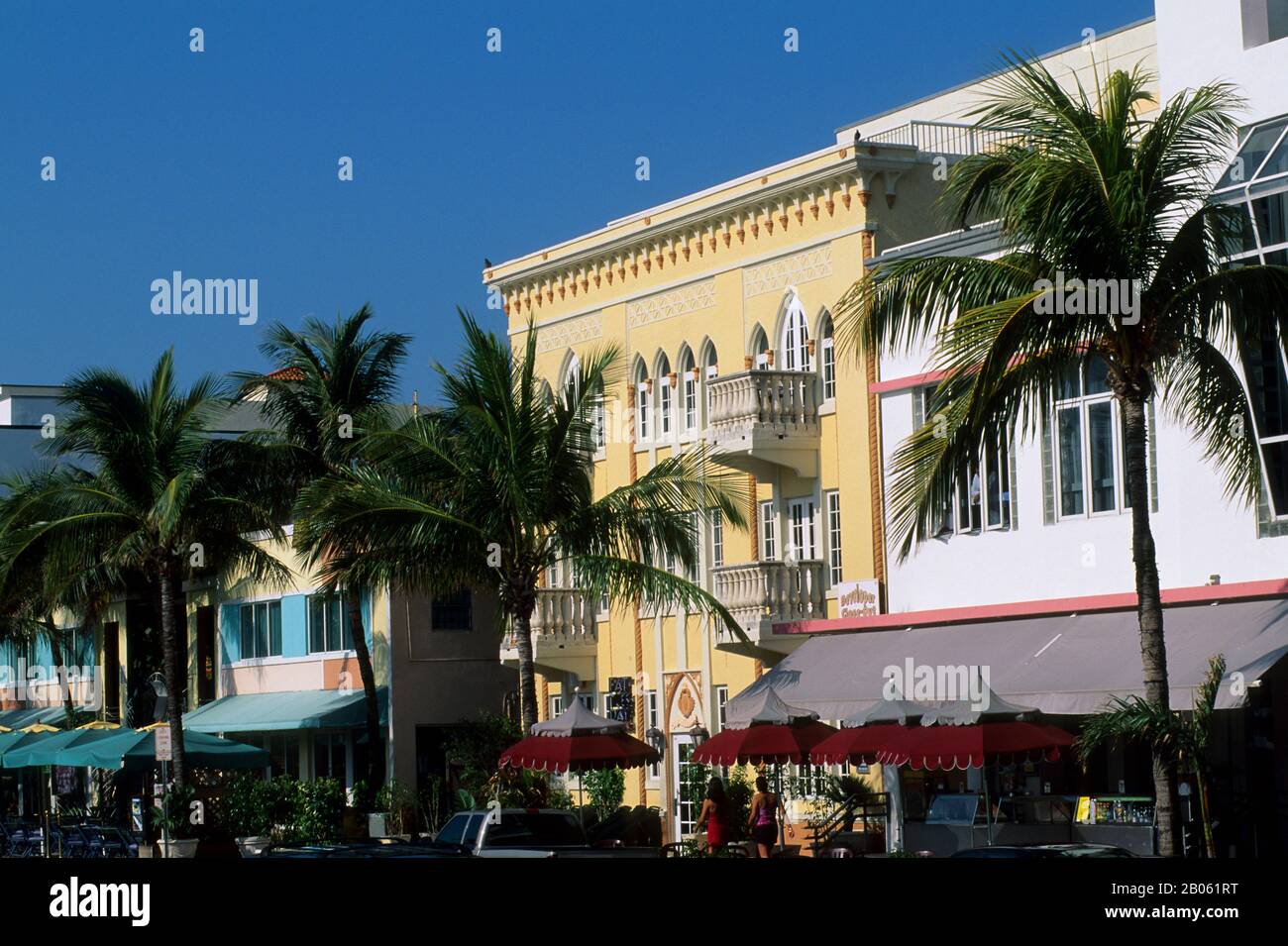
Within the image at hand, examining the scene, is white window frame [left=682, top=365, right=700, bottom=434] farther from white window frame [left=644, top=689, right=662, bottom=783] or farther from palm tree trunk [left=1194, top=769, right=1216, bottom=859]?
palm tree trunk [left=1194, top=769, right=1216, bottom=859]

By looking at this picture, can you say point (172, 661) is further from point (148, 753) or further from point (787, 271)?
point (787, 271)

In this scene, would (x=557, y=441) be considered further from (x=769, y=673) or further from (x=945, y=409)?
(x=945, y=409)

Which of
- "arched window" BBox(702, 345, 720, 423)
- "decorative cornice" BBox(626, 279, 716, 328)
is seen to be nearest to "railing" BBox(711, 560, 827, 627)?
"arched window" BBox(702, 345, 720, 423)

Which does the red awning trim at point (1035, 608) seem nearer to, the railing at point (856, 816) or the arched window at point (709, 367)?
the railing at point (856, 816)

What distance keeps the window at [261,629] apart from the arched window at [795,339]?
19.3 meters

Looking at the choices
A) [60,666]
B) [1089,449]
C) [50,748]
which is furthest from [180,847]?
[60,666]

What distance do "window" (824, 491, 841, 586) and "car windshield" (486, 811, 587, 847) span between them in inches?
357

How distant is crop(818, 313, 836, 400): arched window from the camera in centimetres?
3184

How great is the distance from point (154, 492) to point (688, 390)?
1020 cm

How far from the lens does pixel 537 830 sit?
23.7m

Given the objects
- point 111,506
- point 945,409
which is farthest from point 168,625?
point 945,409

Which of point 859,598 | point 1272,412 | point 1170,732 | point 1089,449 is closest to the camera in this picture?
A: point 1170,732

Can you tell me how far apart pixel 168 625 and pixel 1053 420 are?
701 inches

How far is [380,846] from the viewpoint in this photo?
18.7 meters
